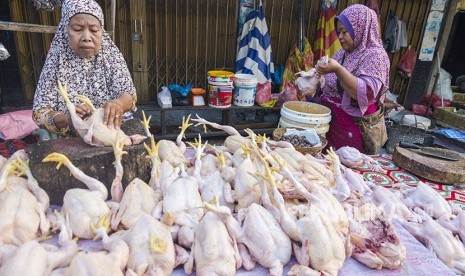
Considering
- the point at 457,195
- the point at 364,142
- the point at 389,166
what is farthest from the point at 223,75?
the point at 457,195

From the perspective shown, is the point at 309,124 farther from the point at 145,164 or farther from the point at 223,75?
the point at 223,75

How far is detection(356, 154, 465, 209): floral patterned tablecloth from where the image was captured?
2488 mm

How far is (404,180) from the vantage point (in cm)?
269

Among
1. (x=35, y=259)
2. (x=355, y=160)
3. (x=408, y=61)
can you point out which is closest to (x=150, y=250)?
(x=35, y=259)

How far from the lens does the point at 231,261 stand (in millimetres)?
1401

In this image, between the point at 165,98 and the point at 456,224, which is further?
the point at 165,98

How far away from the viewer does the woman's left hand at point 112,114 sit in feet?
6.59

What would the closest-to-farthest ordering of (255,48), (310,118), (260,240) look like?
(260,240) < (310,118) < (255,48)

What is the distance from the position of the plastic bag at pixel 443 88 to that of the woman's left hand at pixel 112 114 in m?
7.77

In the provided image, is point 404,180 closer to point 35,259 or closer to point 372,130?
point 372,130

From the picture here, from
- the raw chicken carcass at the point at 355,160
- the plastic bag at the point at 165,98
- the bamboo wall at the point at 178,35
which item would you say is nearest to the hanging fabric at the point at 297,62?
the bamboo wall at the point at 178,35

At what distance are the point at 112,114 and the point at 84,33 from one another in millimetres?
686

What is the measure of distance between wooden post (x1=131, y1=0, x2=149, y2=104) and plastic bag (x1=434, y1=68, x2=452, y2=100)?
6.87 m

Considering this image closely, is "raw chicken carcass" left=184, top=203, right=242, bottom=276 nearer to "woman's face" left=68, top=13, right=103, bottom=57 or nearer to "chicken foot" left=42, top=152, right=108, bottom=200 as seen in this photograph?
"chicken foot" left=42, top=152, right=108, bottom=200
